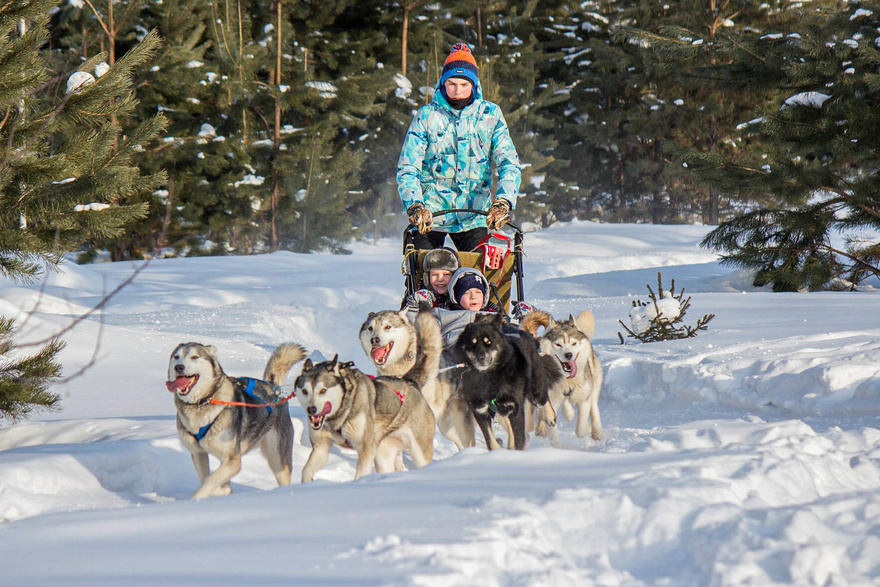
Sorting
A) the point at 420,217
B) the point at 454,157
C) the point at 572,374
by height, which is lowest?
the point at 572,374

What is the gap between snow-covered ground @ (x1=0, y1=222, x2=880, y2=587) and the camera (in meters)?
1.83

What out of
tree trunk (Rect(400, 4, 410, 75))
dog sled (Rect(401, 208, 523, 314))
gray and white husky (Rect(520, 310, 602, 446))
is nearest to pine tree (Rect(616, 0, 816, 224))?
tree trunk (Rect(400, 4, 410, 75))

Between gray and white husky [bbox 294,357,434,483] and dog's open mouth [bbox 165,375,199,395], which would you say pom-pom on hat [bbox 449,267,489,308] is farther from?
dog's open mouth [bbox 165,375,199,395]

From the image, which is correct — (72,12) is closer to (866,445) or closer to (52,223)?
(52,223)

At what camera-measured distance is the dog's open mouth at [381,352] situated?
4.49 meters

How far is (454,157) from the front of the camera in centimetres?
571

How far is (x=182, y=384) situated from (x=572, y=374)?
8.96ft

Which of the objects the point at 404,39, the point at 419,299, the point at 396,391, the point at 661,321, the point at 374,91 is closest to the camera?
the point at 396,391

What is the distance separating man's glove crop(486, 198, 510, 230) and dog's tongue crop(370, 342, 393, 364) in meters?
1.27

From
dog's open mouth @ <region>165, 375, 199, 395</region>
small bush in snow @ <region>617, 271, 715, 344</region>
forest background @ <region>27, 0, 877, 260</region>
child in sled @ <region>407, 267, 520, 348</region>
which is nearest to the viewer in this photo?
dog's open mouth @ <region>165, 375, 199, 395</region>

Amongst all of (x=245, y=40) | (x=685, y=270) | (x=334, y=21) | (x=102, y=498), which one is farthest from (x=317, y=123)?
(x=102, y=498)

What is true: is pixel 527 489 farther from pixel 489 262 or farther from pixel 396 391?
pixel 489 262

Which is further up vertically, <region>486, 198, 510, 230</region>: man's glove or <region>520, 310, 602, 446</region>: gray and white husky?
<region>486, 198, 510, 230</region>: man's glove

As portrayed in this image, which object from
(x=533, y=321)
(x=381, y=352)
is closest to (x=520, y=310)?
(x=533, y=321)
